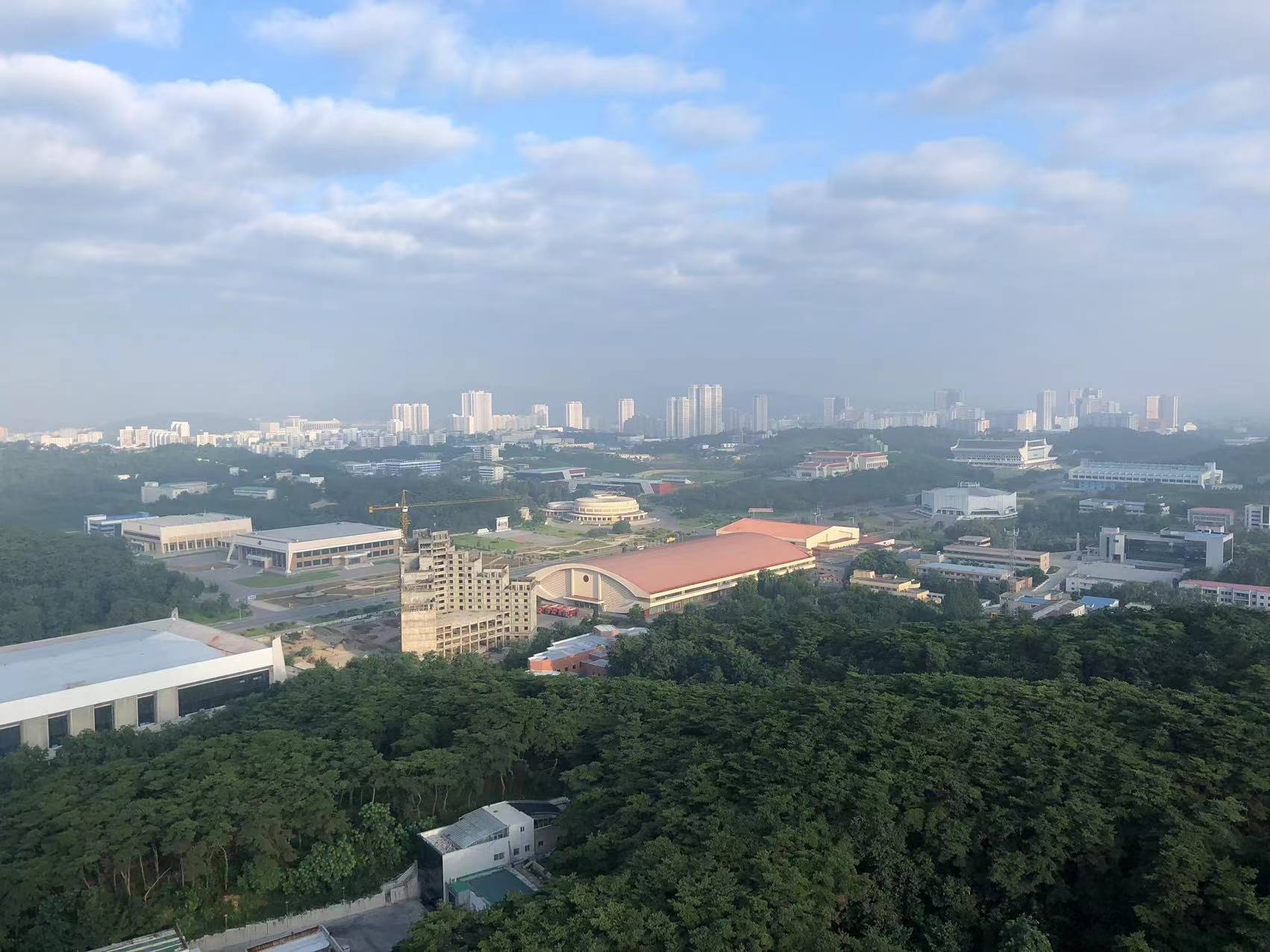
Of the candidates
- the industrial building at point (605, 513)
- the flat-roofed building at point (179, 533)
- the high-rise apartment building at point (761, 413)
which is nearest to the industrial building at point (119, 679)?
the flat-roofed building at point (179, 533)

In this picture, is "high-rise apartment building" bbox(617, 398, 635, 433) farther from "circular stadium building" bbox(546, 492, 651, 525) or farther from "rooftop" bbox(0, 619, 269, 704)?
"rooftop" bbox(0, 619, 269, 704)

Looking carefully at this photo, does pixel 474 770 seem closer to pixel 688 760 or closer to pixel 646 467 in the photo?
pixel 688 760

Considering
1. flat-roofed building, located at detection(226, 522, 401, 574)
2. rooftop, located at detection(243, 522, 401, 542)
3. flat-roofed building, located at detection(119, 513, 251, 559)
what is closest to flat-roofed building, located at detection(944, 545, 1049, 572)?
flat-roofed building, located at detection(226, 522, 401, 574)

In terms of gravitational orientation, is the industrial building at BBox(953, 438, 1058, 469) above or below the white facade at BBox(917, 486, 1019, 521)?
above

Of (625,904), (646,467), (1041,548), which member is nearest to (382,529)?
(1041,548)

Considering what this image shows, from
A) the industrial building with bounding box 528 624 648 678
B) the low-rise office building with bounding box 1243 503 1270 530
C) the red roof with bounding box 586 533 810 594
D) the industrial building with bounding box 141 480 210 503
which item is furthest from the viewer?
the industrial building with bounding box 141 480 210 503

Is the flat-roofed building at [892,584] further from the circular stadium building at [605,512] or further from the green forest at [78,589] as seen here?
the green forest at [78,589]
